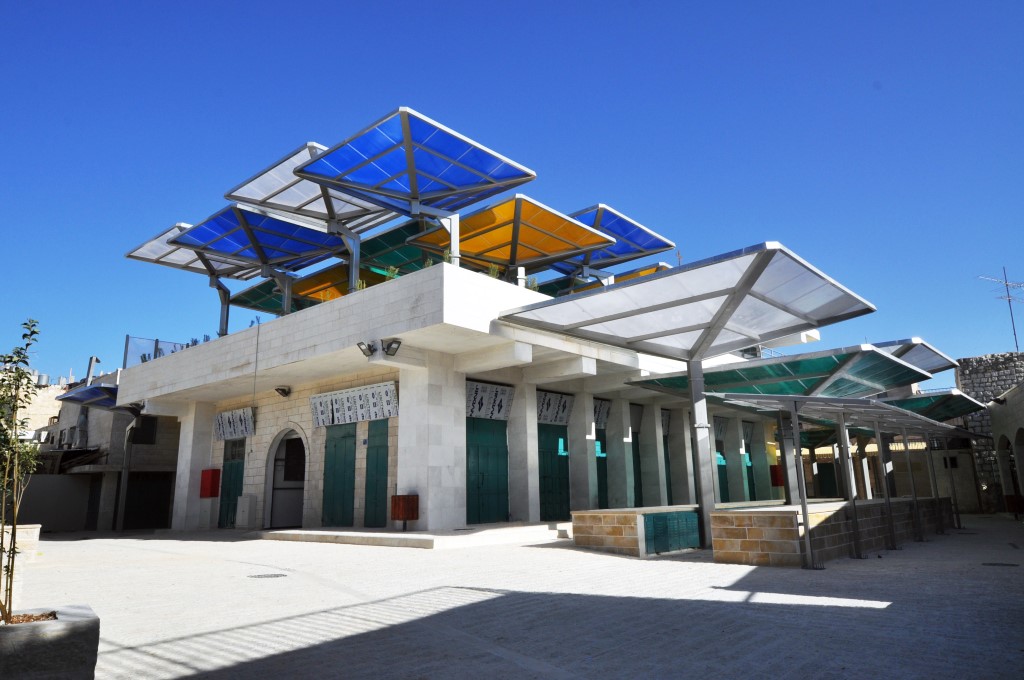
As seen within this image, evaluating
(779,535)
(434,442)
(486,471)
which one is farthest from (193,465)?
(779,535)

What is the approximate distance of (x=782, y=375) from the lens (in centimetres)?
1355

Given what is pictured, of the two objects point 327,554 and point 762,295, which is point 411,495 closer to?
point 327,554

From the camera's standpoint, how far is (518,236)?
793 inches

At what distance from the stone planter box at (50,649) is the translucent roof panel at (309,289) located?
2013 cm

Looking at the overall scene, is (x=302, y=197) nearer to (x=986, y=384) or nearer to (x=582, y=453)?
(x=582, y=453)

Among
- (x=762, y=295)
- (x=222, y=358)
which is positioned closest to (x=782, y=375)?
(x=762, y=295)

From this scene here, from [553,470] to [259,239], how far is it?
11574 mm

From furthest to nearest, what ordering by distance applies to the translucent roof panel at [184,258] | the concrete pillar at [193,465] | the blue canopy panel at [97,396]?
the blue canopy panel at [97,396] → the concrete pillar at [193,465] → the translucent roof panel at [184,258]

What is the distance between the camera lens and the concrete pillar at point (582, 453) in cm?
1955

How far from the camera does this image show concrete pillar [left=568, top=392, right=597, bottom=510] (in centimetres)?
1955

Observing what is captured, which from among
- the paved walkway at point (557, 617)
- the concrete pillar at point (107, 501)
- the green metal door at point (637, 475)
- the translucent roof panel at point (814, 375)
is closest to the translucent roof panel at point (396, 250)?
the green metal door at point (637, 475)

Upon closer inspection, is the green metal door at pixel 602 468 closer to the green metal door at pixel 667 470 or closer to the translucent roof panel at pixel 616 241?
the green metal door at pixel 667 470

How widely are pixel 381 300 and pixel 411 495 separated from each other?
4.48 metres

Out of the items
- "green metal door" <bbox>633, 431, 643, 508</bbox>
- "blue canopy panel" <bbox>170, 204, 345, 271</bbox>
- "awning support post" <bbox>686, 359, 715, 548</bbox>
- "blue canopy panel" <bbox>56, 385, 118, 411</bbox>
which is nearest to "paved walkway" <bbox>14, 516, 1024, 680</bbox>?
"awning support post" <bbox>686, 359, 715, 548</bbox>
